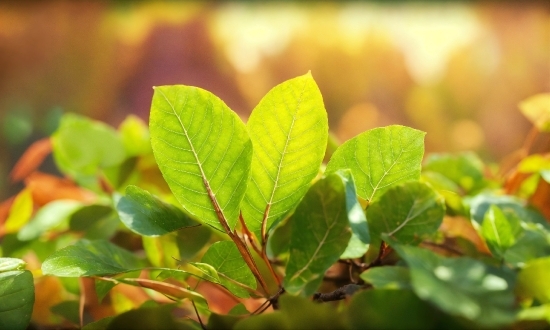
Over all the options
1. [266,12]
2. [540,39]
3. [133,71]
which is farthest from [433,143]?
[133,71]

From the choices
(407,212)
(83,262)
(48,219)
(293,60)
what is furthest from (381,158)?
(293,60)

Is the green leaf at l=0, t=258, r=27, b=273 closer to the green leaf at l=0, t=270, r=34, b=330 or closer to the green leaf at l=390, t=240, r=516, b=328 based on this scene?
the green leaf at l=0, t=270, r=34, b=330

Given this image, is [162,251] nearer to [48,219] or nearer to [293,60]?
[48,219]

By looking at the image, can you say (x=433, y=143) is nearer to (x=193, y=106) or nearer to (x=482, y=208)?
(x=482, y=208)

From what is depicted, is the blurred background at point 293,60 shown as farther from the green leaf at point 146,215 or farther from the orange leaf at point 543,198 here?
the green leaf at point 146,215

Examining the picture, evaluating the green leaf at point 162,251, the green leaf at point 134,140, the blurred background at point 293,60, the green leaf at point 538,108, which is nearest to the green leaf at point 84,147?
the green leaf at point 134,140
